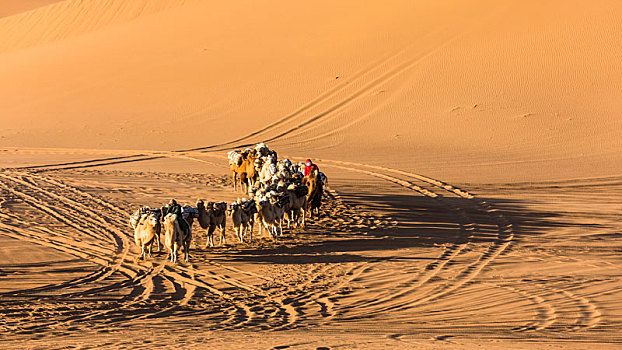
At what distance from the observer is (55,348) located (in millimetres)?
10344

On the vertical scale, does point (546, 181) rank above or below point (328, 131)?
below

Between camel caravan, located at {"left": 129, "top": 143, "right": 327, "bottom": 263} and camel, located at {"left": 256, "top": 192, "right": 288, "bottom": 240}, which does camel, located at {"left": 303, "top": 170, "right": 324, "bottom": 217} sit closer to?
camel caravan, located at {"left": 129, "top": 143, "right": 327, "bottom": 263}

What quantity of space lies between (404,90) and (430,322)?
2572cm

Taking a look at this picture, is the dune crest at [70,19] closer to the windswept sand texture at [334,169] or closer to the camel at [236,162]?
the windswept sand texture at [334,169]

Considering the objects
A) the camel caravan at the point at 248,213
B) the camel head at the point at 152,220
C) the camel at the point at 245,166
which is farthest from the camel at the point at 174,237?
the camel at the point at 245,166

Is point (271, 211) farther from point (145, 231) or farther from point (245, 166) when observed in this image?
point (245, 166)

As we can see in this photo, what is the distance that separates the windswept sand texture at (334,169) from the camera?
493 inches

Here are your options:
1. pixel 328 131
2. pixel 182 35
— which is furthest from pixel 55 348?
pixel 182 35

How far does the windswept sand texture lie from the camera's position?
1253 centimetres

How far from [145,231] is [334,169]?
1170cm

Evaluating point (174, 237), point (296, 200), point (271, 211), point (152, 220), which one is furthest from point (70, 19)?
point (174, 237)

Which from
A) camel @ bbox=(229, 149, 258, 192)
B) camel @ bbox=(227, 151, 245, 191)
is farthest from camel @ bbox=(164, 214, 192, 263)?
camel @ bbox=(227, 151, 245, 191)

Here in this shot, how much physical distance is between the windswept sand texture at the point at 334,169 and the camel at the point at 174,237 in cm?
29

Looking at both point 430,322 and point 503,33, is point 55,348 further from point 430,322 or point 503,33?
point 503,33
